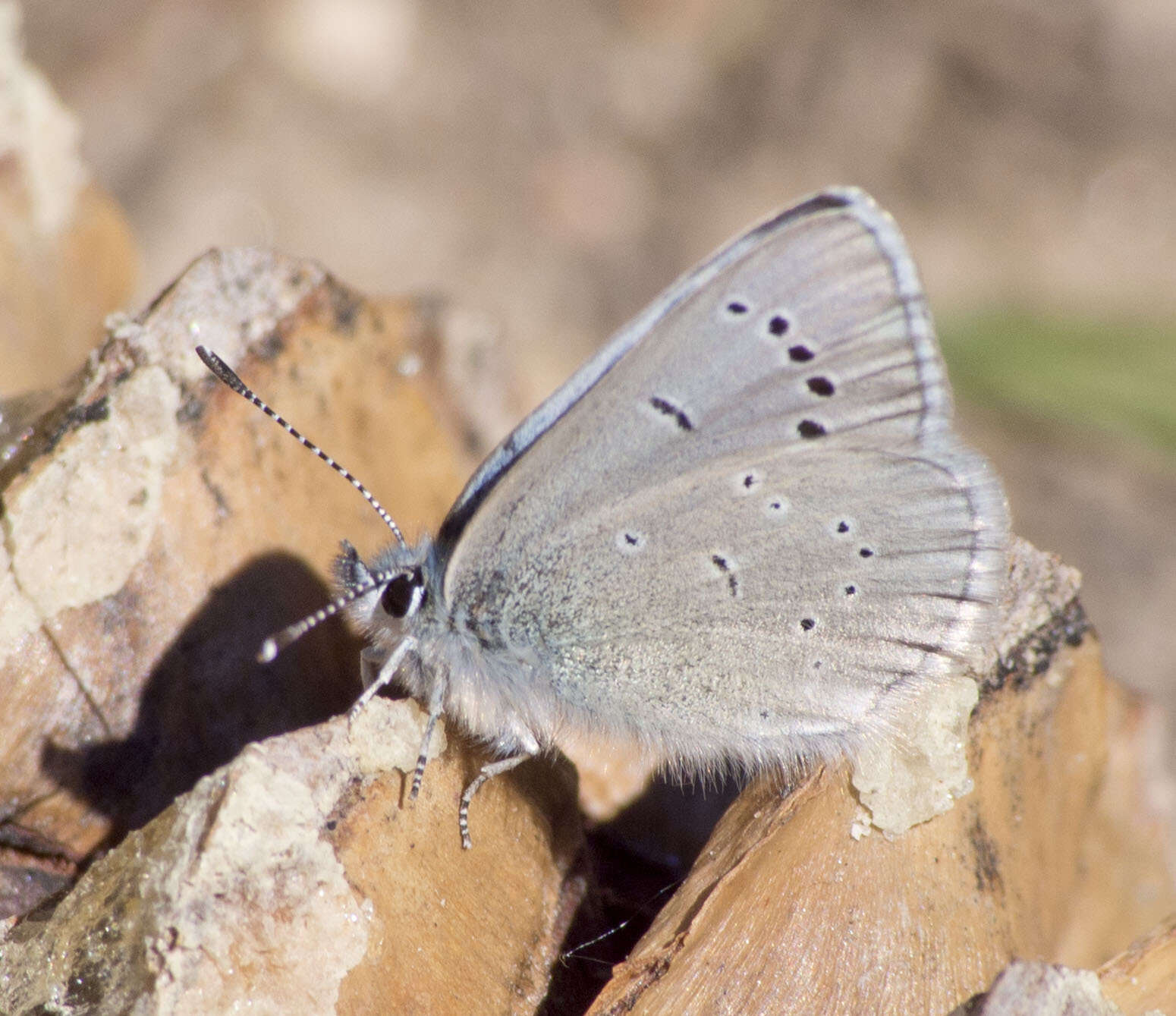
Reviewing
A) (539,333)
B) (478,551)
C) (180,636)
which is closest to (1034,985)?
(478,551)

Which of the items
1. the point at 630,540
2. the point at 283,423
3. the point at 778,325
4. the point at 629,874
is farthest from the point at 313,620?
the point at 778,325

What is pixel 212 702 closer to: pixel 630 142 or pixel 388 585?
pixel 388 585

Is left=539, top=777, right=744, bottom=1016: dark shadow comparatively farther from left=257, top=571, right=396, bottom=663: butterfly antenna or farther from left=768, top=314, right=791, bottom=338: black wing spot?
left=768, top=314, right=791, bottom=338: black wing spot

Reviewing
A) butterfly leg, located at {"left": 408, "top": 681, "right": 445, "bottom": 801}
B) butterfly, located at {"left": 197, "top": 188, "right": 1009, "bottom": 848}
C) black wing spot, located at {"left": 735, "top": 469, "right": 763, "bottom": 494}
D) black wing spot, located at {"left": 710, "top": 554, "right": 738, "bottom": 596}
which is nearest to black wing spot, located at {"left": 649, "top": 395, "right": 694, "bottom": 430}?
butterfly, located at {"left": 197, "top": 188, "right": 1009, "bottom": 848}

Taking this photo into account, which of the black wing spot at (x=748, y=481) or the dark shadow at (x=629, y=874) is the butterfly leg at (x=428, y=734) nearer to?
the dark shadow at (x=629, y=874)

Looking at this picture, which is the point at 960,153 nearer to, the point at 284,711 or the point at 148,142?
the point at 148,142

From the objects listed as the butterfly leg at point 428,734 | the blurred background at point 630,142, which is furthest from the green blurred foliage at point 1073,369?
the butterfly leg at point 428,734
